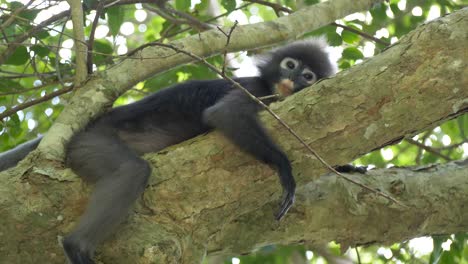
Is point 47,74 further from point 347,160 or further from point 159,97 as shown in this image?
point 347,160

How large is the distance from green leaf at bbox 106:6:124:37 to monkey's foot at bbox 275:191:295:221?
1.91 metres

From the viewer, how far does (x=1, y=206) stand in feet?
10.8

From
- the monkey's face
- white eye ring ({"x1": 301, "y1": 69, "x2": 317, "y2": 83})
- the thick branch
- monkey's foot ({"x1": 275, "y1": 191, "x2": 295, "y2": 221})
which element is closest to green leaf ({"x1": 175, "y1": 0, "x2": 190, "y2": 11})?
the monkey's face

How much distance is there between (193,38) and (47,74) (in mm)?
1308

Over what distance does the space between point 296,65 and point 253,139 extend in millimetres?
1754

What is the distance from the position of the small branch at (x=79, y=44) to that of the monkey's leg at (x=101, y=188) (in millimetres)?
403

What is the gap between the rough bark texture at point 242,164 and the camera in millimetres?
3359

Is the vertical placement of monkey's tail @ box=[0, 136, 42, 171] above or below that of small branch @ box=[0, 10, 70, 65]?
below

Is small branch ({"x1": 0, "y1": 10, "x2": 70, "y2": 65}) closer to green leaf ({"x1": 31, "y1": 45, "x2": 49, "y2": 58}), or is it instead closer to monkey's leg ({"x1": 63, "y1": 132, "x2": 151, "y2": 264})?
green leaf ({"x1": 31, "y1": 45, "x2": 49, "y2": 58})

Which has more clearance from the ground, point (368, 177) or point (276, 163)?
point (276, 163)

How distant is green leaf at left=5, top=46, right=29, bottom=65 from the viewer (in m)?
4.72

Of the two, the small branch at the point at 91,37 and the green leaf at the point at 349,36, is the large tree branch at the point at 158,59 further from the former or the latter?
the green leaf at the point at 349,36

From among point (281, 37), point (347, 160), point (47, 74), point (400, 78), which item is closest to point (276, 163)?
point (347, 160)

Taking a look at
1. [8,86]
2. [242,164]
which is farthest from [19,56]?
[242,164]
